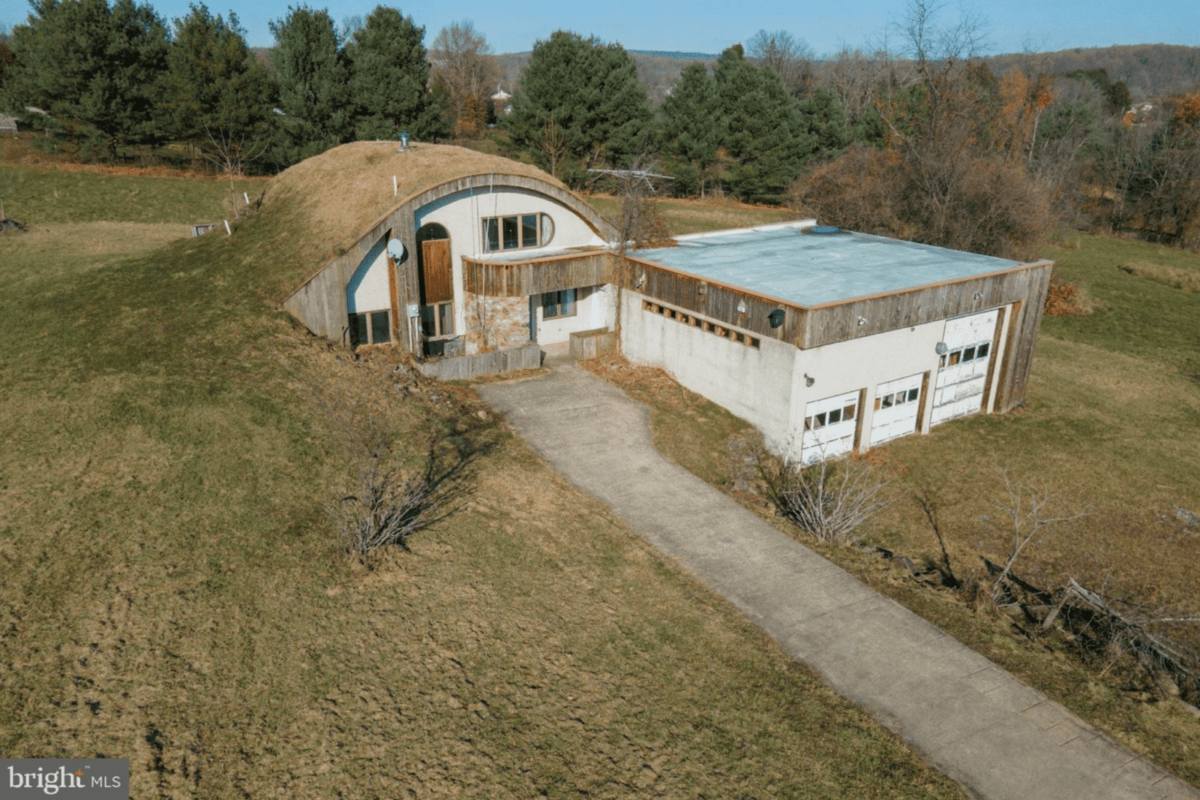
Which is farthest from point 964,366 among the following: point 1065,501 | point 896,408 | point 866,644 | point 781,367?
point 866,644

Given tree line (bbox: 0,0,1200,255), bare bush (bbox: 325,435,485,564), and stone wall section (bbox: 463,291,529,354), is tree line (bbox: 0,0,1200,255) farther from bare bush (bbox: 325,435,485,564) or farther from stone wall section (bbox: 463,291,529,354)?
bare bush (bbox: 325,435,485,564)

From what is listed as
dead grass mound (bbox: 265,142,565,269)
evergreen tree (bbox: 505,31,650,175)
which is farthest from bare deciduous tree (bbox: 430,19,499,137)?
dead grass mound (bbox: 265,142,565,269)

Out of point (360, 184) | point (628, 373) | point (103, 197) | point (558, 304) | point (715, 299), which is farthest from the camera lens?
point (103, 197)

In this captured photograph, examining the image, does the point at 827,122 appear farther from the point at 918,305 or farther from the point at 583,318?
the point at 918,305

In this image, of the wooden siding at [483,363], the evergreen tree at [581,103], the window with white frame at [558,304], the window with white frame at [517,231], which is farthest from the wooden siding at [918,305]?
the evergreen tree at [581,103]

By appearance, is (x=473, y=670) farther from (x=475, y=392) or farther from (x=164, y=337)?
(x=164, y=337)

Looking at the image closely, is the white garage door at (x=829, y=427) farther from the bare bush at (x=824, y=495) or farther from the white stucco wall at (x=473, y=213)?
the white stucco wall at (x=473, y=213)

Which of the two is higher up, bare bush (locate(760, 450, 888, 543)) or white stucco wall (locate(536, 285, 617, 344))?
white stucco wall (locate(536, 285, 617, 344))
